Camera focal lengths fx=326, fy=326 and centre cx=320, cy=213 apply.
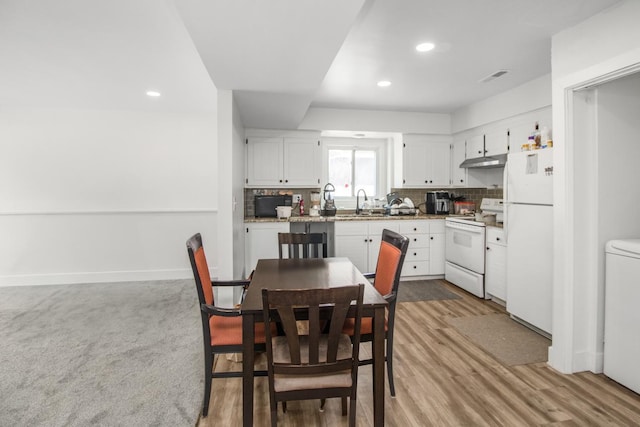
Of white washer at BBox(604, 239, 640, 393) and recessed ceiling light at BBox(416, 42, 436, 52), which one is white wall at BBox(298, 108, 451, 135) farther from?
white washer at BBox(604, 239, 640, 393)

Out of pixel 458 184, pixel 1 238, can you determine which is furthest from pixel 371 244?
pixel 1 238

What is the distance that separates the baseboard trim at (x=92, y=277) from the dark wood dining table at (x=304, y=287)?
2910 mm

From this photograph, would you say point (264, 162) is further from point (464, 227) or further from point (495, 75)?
point (495, 75)

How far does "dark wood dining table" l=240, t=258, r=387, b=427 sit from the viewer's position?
5.02 ft

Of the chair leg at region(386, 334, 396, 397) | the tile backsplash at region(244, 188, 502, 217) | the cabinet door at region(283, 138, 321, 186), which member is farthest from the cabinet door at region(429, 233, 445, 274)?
the chair leg at region(386, 334, 396, 397)

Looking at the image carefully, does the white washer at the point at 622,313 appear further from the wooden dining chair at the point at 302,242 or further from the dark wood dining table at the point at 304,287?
the wooden dining chair at the point at 302,242

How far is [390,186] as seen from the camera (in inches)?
207

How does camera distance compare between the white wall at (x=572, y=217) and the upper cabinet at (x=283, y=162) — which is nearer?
the white wall at (x=572, y=217)

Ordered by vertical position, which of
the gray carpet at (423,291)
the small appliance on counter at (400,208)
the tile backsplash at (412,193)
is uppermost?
the tile backsplash at (412,193)

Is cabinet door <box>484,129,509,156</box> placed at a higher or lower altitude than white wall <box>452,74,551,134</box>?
lower

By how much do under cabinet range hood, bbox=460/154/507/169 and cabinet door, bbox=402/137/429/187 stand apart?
55 cm

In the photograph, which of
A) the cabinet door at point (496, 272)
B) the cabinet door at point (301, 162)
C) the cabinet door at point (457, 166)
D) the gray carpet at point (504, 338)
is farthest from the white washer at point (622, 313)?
the cabinet door at point (301, 162)

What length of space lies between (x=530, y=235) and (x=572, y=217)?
749mm

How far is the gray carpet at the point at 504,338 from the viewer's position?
2520mm
